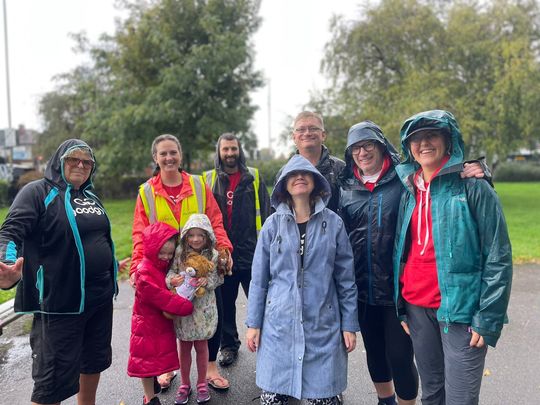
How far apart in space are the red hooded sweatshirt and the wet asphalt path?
56 centimetres

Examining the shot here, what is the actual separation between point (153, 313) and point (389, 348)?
5.63 feet

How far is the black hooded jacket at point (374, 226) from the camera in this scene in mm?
2932

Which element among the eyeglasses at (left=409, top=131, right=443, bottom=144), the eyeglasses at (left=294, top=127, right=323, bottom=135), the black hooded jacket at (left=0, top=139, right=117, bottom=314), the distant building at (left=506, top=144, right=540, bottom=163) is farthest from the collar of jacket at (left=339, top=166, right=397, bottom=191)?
the distant building at (left=506, top=144, right=540, bottom=163)

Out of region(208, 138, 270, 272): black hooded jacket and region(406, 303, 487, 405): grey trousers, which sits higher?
region(208, 138, 270, 272): black hooded jacket

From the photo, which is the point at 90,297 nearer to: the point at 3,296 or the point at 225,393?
the point at 225,393

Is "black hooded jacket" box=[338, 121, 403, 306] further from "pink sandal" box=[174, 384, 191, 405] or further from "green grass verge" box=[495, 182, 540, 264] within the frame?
"green grass verge" box=[495, 182, 540, 264]

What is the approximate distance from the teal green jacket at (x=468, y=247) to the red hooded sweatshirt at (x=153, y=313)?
182 centimetres

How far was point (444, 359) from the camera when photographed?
2.60m

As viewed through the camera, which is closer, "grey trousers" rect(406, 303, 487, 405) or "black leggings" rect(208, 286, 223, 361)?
"grey trousers" rect(406, 303, 487, 405)

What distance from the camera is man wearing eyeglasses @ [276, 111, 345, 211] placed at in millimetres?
3701

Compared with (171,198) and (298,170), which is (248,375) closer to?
(171,198)

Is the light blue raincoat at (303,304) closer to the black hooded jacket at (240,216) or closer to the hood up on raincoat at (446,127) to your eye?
the hood up on raincoat at (446,127)

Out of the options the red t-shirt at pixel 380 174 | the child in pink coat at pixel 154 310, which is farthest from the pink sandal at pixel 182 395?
the red t-shirt at pixel 380 174

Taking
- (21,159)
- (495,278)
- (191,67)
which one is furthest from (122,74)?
(21,159)
